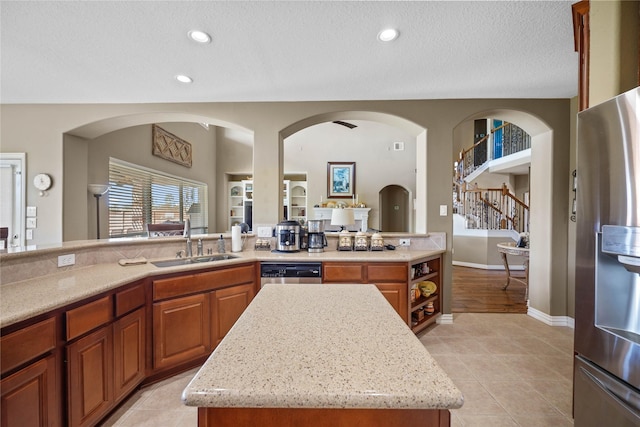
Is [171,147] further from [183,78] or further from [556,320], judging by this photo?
[556,320]

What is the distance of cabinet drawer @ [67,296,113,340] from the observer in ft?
4.60

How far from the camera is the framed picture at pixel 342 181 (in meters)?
7.73

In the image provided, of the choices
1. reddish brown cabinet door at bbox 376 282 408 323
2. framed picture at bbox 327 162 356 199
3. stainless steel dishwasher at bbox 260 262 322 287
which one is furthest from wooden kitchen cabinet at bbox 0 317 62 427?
framed picture at bbox 327 162 356 199

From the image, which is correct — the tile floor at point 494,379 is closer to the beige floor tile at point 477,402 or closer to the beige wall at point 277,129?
the beige floor tile at point 477,402

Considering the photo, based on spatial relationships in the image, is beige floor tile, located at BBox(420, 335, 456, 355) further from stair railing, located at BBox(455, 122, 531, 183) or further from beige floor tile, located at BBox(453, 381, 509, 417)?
stair railing, located at BBox(455, 122, 531, 183)

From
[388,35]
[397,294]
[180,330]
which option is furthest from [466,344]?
[388,35]

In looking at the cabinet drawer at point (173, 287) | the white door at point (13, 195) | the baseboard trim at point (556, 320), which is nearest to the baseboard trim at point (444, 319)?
the baseboard trim at point (556, 320)

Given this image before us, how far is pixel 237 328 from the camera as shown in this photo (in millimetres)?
899

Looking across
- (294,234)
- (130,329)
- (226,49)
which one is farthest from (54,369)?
(226,49)

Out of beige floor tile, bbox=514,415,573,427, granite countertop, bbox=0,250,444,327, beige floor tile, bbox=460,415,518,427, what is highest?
granite countertop, bbox=0,250,444,327

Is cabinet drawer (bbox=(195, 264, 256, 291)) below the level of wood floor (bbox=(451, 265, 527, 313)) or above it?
above

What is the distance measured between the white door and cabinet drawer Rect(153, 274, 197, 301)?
2626mm

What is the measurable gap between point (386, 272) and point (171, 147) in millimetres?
5308

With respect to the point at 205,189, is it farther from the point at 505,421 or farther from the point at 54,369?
the point at 505,421
